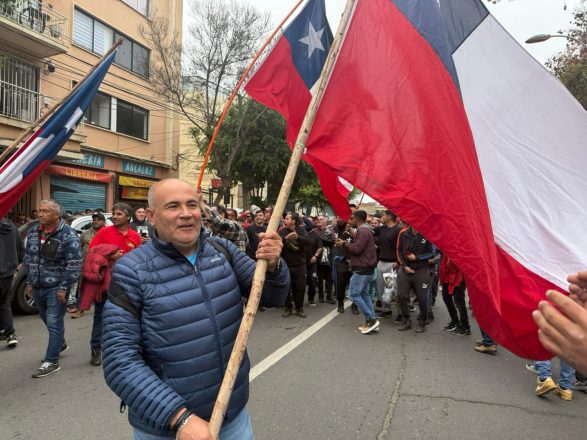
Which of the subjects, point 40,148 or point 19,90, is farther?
point 19,90

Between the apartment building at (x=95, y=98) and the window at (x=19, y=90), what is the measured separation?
0.03m

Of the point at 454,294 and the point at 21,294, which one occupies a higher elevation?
the point at 454,294

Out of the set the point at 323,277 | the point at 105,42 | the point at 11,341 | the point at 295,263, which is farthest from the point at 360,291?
the point at 105,42

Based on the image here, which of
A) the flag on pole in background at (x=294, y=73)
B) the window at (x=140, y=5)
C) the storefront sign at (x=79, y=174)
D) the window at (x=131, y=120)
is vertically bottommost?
the storefront sign at (x=79, y=174)

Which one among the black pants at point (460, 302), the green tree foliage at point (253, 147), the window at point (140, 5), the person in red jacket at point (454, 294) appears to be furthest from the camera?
the green tree foliage at point (253, 147)

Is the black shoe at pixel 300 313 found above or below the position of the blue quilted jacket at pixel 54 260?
below

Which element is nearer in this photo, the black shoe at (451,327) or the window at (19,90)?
the black shoe at (451,327)

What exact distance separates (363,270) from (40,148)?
16.1 feet

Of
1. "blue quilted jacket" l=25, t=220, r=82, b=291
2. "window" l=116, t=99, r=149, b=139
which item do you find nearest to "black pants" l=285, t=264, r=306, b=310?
"blue quilted jacket" l=25, t=220, r=82, b=291

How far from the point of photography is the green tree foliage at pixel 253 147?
20.4 metres

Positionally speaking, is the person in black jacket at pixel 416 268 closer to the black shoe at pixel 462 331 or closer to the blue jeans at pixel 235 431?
the black shoe at pixel 462 331

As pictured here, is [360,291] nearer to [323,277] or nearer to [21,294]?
[323,277]

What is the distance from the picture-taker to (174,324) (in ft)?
5.89

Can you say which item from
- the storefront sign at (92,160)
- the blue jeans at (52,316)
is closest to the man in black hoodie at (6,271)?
the blue jeans at (52,316)
